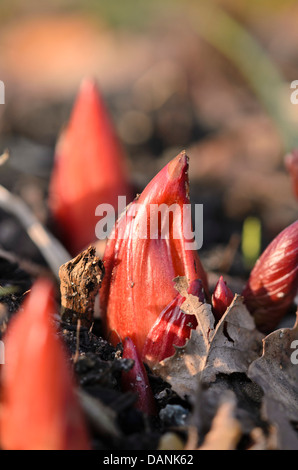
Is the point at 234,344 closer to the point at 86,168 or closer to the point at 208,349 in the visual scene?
the point at 208,349

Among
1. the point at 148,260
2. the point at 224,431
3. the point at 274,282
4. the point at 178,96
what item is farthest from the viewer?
the point at 178,96

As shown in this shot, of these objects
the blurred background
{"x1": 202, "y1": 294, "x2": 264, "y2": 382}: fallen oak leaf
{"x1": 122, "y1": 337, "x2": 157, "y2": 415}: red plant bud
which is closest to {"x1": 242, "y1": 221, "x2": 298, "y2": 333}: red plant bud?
{"x1": 202, "y1": 294, "x2": 264, "y2": 382}: fallen oak leaf

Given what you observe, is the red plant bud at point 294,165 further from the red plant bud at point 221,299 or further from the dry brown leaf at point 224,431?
the dry brown leaf at point 224,431

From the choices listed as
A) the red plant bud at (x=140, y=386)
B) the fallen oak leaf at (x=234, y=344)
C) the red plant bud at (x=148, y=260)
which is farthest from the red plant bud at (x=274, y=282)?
the red plant bud at (x=140, y=386)

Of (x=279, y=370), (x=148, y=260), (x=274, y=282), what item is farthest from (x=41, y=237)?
(x=279, y=370)

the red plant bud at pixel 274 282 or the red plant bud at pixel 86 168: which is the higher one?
the red plant bud at pixel 86 168

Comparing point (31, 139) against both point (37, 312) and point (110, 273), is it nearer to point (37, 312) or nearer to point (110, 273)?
point (110, 273)

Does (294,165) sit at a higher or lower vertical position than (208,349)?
higher
